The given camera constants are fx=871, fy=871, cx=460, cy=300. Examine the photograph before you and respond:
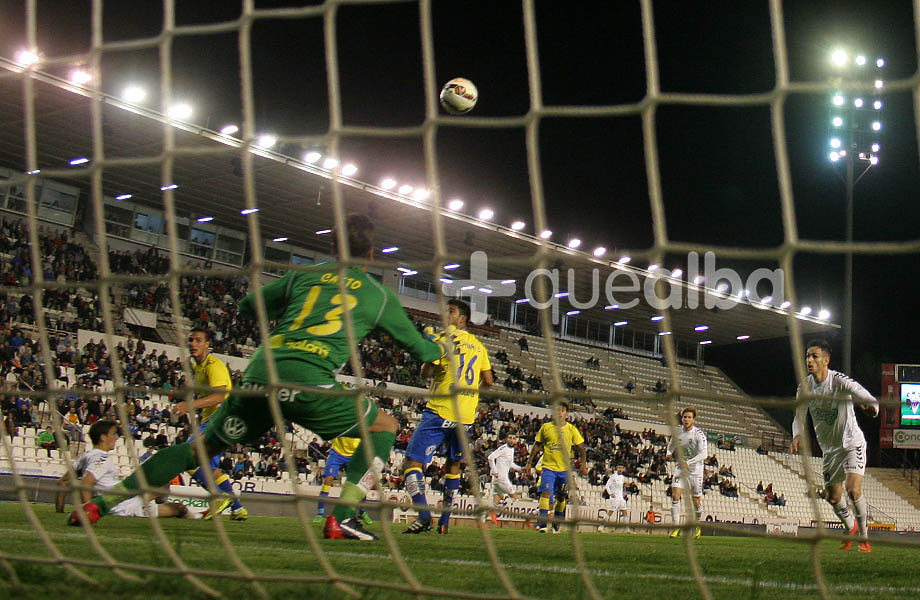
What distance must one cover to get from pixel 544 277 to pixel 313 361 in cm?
173

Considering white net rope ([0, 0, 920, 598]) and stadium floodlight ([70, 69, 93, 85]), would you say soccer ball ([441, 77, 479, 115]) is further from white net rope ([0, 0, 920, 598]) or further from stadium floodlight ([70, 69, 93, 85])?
stadium floodlight ([70, 69, 93, 85])

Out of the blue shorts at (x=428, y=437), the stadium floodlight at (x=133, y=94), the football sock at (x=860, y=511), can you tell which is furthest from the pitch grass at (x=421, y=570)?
the stadium floodlight at (x=133, y=94)

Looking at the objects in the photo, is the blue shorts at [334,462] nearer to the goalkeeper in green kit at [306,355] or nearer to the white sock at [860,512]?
the goalkeeper in green kit at [306,355]

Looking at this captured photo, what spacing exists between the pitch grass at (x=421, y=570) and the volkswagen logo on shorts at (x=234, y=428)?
1.83ft

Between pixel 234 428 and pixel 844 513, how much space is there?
652cm

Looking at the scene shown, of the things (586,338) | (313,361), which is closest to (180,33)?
(313,361)

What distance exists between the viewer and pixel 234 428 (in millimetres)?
4246

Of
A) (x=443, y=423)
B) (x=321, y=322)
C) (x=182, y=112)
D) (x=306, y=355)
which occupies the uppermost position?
(x=182, y=112)

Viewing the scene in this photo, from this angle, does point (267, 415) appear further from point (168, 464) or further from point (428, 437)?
point (428, 437)

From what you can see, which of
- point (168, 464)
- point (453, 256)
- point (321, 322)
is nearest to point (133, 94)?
point (168, 464)

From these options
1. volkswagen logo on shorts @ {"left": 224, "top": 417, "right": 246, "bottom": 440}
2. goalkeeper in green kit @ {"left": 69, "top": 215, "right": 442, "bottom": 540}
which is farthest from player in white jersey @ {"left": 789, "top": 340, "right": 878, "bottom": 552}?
volkswagen logo on shorts @ {"left": 224, "top": 417, "right": 246, "bottom": 440}

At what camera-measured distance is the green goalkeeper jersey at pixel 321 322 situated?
13.9 ft

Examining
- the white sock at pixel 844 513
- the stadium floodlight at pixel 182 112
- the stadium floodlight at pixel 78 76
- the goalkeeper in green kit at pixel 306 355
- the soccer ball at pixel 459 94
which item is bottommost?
the white sock at pixel 844 513

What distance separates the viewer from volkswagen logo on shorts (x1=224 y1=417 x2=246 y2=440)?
13.9ft
